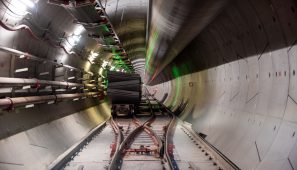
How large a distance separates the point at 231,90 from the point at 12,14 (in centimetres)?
597

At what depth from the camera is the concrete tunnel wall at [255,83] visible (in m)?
5.21

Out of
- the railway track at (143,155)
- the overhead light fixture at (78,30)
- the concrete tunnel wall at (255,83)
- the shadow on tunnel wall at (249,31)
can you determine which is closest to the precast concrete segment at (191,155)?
the railway track at (143,155)

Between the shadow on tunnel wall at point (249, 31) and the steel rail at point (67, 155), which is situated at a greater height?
the shadow on tunnel wall at point (249, 31)

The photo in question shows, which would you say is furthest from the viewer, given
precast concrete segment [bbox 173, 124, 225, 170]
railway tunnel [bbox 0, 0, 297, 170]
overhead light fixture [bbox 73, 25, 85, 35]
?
overhead light fixture [bbox 73, 25, 85, 35]

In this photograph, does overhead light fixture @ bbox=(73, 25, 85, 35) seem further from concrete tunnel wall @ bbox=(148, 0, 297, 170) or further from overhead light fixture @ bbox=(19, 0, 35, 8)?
concrete tunnel wall @ bbox=(148, 0, 297, 170)

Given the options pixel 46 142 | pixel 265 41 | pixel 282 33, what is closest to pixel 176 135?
pixel 46 142

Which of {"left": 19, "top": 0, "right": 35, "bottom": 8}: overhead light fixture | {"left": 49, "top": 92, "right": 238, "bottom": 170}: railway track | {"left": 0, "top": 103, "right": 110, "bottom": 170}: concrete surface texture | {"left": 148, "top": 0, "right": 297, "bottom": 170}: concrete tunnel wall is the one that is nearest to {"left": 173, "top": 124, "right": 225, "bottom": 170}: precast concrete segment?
{"left": 49, "top": 92, "right": 238, "bottom": 170}: railway track

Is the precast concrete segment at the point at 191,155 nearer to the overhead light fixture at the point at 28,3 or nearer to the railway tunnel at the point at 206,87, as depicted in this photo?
the railway tunnel at the point at 206,87

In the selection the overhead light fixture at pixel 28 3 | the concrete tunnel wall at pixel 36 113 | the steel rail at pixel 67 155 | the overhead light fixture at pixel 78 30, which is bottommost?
the steel rail at pixel 67 155

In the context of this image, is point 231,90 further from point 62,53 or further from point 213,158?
point 62,53

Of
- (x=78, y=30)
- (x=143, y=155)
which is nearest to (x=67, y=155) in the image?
(x=143, y=155)

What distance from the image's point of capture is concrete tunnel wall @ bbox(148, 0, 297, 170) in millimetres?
5215

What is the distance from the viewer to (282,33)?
540cm

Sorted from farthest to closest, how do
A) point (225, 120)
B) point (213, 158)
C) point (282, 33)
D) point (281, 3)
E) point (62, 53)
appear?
point (62, 53), point (225, 120), point (213, 158), point (282, 33), point (281, 3)
